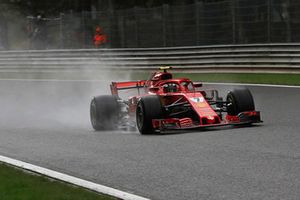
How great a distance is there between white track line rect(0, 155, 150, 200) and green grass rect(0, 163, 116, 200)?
112 mm

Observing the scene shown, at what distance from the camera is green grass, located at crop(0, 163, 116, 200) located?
21.5 feet

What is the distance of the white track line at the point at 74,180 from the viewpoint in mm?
6623

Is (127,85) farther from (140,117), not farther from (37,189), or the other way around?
(37,189)

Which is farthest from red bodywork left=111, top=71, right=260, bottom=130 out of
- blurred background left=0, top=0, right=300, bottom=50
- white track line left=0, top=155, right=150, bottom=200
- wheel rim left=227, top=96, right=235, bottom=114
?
blurred background left=0, top=0, right=300, bottom=50

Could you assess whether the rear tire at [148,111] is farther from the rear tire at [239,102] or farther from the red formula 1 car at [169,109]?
the rear tire at [239,102]

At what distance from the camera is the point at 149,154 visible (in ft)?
29.7

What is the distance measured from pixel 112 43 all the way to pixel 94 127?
16296mm

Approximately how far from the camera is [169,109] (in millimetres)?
11531

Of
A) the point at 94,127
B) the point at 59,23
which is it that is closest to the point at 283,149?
the point at 94,127

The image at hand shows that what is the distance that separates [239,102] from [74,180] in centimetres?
470

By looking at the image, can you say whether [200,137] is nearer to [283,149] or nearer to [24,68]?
[283,149]

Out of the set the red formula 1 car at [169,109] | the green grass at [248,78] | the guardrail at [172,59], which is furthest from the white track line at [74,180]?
the guardrail at [172,59]

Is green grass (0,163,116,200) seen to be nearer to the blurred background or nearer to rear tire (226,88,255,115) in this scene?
rear tire (226,88,255,115)

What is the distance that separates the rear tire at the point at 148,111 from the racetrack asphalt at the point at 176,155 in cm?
20
